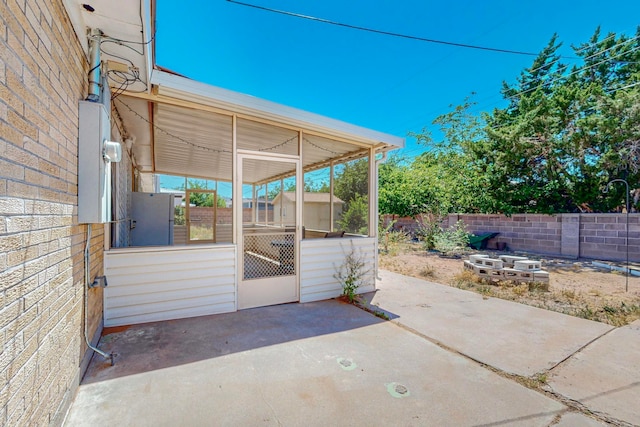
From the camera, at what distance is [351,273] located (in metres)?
4.80

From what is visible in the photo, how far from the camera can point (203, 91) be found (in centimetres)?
336

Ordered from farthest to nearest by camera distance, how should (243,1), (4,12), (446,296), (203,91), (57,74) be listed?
(243,1) → (446,296) → (203,91) → (57,74) → (4,12)

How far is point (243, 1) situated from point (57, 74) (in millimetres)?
4583

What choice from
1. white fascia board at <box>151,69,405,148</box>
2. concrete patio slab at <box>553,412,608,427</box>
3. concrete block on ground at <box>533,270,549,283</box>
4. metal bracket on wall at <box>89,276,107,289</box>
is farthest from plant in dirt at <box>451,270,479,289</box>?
metal bracket on wall at <box>89,276,107,289</box>

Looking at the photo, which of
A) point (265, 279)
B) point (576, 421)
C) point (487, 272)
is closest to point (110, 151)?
point (265, 279)

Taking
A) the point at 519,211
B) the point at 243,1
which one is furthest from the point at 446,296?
the point at 519,211

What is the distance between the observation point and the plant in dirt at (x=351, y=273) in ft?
15.4

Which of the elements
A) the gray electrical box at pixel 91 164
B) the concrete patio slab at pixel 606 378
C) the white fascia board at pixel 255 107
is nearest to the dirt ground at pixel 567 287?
the concrete patio slab at pixel 606 378

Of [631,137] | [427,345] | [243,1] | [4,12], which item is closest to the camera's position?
[4,12]

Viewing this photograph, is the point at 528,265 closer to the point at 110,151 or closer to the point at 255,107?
the point at 255,107

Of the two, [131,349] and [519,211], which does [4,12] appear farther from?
[519,211]

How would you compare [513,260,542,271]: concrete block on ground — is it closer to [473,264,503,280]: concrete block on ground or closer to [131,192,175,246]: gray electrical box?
[473,264,503,280]: concrete block on ground

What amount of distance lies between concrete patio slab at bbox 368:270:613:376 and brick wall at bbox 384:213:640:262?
6303 mm

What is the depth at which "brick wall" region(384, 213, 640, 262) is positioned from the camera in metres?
8.10
